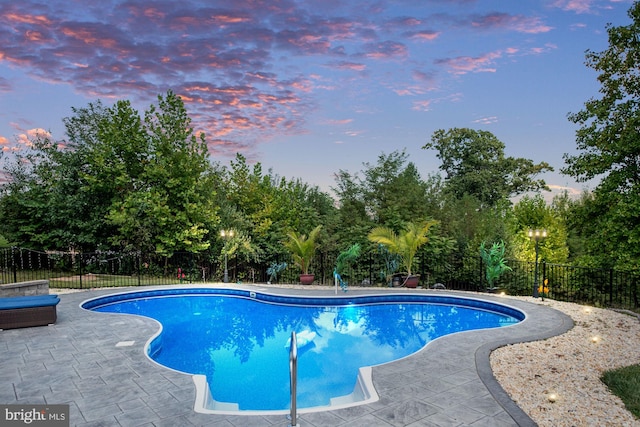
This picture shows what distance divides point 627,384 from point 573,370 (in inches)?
Answer: 27.7

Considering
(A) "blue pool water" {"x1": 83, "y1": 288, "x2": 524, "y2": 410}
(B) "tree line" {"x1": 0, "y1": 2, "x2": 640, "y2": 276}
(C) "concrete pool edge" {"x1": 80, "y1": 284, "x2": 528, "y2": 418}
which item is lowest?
(A) "blue pool water" {"x1": 83, "y1": 288, "x2": 524, "y2": 410}

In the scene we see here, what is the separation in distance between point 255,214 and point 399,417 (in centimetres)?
1540

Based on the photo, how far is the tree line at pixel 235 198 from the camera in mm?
12727

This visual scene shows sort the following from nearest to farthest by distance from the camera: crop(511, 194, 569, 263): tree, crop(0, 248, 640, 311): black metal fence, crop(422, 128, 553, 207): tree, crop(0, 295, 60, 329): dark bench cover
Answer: crop(0, 295, 60, 329): dark bench cover < crop(0, 248, 640, 311): black metal fence < crop(511, 194, 569, 263): tree < crop(422, 128, 553, 207): tree

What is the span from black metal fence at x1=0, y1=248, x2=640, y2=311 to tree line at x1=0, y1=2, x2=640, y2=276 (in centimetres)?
71

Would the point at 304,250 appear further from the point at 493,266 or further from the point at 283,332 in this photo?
the point at 493,266

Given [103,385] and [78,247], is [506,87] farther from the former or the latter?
[78,247]

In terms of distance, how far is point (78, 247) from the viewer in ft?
59.2

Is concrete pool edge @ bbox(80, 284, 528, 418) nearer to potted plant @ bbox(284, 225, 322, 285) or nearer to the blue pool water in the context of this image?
the blue pool water

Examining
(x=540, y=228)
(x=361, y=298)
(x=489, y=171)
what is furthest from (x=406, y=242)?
(x=489, y=171)

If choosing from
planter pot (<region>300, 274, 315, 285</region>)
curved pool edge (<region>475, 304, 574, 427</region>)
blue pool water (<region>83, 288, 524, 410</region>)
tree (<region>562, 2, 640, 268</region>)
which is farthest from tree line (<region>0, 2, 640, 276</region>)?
curved pool edge (<region>475, 304, 574, 427</region>)

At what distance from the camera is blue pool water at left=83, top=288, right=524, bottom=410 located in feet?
20.1

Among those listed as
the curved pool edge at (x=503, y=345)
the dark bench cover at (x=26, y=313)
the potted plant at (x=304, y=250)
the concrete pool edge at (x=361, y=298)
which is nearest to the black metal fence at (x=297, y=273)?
the potted plant at (x=304, y=250)

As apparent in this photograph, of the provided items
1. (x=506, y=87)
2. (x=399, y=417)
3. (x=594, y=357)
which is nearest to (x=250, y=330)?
(x=399, y=417)
